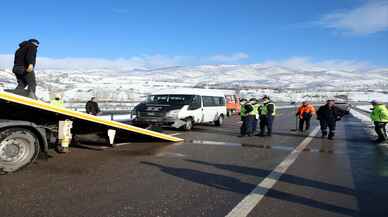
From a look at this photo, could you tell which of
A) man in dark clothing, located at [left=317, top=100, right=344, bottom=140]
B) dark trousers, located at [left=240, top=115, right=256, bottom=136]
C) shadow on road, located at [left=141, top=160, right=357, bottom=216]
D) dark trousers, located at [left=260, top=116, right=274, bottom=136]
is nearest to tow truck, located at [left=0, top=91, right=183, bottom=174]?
shadow on road, located at [left=141, top=160, right=357, bottom=216]

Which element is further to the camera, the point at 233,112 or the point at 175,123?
the point at 233,112

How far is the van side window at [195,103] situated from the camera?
14641 millimetres

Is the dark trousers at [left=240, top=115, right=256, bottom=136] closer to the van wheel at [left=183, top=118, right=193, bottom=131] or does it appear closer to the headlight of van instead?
the van wheel at [left=183, top=118, right=193, bottom=131]

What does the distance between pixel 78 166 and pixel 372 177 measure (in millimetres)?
5400

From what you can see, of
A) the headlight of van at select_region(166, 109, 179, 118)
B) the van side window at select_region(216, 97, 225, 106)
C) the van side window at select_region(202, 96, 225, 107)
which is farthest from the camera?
the van side window at select_region(216, 97, 225, 106)

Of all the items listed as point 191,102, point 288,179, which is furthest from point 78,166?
point 191,102

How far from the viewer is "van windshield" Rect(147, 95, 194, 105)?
1467cm

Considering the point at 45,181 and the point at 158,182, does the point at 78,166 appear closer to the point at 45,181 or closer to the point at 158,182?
the point at 45,181

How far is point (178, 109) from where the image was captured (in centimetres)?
1392

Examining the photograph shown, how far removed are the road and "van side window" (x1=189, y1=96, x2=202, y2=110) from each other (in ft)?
17.4

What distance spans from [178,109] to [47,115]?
6919 millimetres

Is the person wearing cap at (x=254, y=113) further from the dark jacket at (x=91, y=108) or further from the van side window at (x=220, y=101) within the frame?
the dark jacket at (x=91, y=108)

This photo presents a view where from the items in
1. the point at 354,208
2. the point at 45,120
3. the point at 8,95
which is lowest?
the point at 354,208

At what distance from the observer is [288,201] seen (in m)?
4.97
